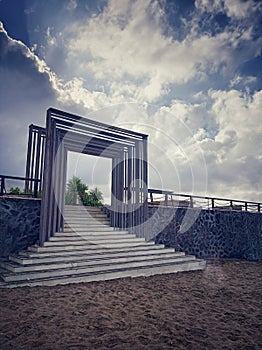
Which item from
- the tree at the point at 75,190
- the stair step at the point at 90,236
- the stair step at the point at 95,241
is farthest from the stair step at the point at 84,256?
the tree at the point at 75,190

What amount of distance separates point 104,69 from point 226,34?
15.6 feet

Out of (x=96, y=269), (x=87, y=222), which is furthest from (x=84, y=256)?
(x=87, y=222)

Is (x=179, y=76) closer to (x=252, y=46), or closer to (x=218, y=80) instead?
(x=218, y=80)

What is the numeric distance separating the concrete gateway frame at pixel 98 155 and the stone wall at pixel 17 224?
2.15 ft

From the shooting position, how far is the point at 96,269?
6.86 metres

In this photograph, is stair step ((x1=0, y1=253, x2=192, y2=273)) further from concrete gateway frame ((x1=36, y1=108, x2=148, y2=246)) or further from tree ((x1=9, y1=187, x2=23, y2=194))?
tree ((x1=9, y1=187, x2=23, y2=194))

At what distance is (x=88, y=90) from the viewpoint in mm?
10125

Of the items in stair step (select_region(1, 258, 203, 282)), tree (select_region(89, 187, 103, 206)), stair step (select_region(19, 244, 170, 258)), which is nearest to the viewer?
stair step (select_region(1, 258, 203, 282))

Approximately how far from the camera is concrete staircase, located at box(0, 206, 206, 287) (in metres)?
6.06

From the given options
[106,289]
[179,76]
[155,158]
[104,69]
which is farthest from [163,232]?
[104,69]

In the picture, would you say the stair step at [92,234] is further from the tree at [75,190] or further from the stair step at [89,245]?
the tree at [75,190]

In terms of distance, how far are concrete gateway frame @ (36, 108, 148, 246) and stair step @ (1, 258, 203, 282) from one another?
1.38 metres

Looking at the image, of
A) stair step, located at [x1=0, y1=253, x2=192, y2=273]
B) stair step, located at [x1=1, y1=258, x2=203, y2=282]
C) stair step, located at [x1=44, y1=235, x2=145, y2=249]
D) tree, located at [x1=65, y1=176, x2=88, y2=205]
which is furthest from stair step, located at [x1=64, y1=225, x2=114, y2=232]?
tree, located at [x1=65, y1=176, x2=88, y2=205]

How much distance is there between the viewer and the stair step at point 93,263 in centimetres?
615
